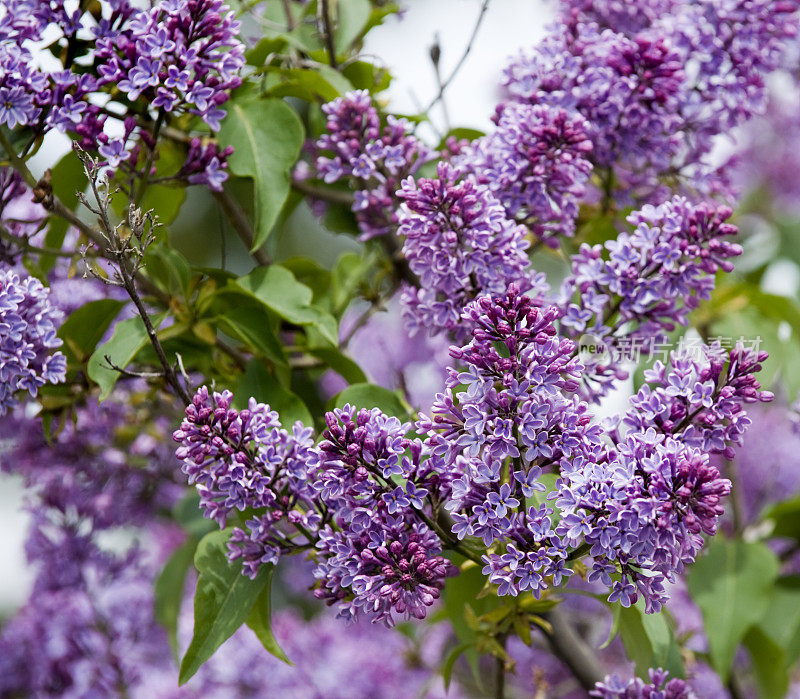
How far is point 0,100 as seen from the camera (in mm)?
1036

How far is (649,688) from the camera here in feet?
3.30

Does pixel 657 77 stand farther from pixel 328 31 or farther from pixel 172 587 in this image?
pixel 172 587

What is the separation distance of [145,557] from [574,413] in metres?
1.44

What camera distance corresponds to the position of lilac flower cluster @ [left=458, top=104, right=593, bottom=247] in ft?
3.58

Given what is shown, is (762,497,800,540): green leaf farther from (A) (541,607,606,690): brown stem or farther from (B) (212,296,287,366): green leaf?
(B) (212,296,287,366): green leaf

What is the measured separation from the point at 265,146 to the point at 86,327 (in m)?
0.35

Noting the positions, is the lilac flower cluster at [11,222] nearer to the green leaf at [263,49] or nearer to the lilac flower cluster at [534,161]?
the green leaf at [263,49]

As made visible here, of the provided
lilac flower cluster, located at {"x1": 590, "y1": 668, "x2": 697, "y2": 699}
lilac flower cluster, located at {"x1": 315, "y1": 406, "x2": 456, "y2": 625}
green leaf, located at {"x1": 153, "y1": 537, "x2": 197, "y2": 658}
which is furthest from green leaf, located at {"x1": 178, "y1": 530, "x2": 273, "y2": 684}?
green leaf, located at {"x1": 153, "y1": 537, "x2": 197, "y2": 658}

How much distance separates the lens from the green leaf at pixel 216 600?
3.19 feet

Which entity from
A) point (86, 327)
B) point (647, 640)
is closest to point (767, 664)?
point (647, 640)

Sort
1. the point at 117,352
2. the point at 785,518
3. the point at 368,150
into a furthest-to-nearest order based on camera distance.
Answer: the point at 785,518 → the point at 368,150 → the point at 117,352

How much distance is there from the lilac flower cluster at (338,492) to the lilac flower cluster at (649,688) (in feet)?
0.95

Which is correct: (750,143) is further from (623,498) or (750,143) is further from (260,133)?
(623,498)

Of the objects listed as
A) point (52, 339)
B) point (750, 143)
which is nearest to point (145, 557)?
point (52, 339)
